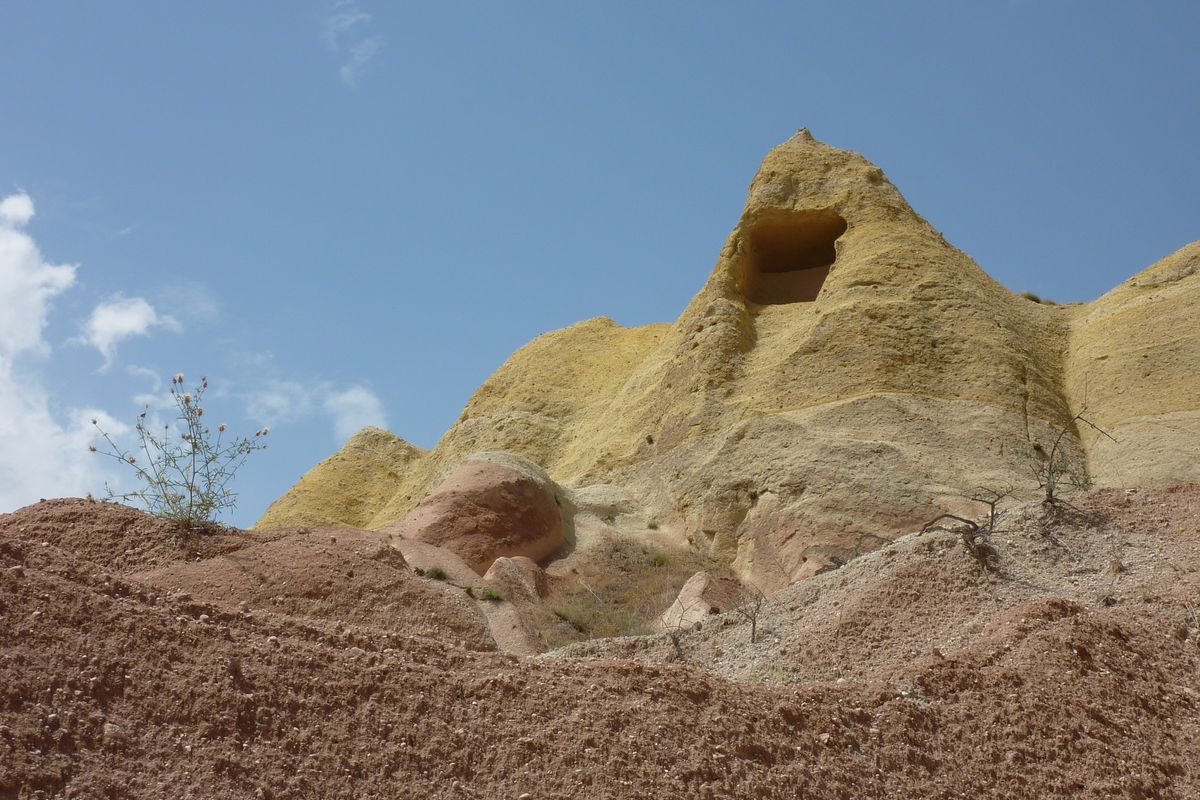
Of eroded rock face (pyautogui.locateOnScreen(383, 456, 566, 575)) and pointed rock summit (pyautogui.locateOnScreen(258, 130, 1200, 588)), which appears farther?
pointed rock summit (pyautogui.locateOnScreen(258, 130, 1200, 588))

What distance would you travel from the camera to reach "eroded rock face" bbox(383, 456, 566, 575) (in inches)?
793

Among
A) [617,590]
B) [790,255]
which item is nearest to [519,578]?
[617,590]

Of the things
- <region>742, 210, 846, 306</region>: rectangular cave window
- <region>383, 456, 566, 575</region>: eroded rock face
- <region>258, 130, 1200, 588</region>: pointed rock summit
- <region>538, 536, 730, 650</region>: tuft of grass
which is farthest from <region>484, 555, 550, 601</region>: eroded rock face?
<region>742, 210, 846, 306</region>: rectangular cave window

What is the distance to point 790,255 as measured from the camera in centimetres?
3114

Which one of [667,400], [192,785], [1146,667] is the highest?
[667,400]

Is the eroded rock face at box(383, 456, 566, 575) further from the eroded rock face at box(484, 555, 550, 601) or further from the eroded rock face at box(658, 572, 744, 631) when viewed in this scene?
the eroded rock face at box(658, 572, 744, 631)

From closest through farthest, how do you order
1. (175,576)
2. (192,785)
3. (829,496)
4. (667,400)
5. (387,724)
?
(192,785) < (387,724) < (175,576) < (829,496) < (667,400)

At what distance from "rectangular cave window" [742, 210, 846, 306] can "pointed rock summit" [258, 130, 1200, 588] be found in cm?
6

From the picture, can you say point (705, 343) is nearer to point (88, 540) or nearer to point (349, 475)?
point (349, 475)

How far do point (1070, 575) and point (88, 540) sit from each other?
10046 millimetres

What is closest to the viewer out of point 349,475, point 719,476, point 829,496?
point 829,496

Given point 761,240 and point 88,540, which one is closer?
point 88,540

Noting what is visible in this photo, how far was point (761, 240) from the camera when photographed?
3064cm

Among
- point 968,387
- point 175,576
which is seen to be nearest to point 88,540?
point 175,576
